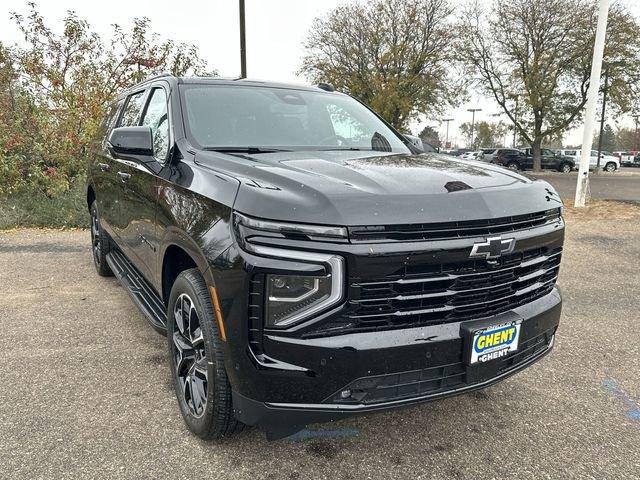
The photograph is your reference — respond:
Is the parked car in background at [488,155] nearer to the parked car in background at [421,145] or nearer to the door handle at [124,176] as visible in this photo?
the parked car in background at [421,145]

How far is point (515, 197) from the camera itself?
229 centimetres

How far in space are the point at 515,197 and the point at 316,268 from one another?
1.04m

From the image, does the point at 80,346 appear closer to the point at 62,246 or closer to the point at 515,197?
the point at 515,197

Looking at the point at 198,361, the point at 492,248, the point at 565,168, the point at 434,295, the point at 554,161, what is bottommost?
the point at 565,168

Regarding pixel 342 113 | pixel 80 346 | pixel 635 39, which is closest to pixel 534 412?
pixel 342 113

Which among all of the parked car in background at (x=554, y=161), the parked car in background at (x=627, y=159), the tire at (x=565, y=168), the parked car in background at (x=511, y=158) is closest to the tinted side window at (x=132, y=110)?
the parked car in background at (x=511, y=158)

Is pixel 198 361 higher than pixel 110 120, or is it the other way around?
pixel 110 120

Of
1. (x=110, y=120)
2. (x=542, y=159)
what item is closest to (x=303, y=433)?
(x=110, y=120)

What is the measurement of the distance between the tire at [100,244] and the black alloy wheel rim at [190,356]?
2.71 metres

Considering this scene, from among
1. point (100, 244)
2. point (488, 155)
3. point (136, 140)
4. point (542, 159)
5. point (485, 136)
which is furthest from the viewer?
point (485, 136)

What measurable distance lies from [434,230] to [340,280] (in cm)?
43

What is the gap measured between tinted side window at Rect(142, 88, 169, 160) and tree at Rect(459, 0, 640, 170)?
28922mm

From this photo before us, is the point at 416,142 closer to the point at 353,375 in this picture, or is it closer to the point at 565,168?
the point at 353,375

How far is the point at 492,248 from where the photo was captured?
6.88 ft
